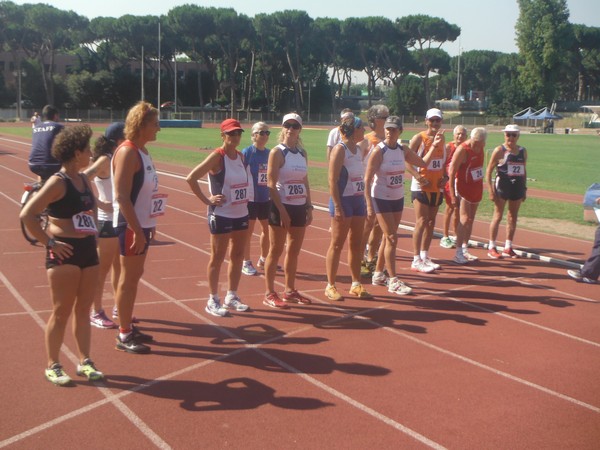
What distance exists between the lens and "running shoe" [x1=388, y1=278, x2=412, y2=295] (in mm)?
7707

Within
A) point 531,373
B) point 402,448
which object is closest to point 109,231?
point 402,448

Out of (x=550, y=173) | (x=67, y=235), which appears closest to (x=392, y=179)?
(x=67, y=235)

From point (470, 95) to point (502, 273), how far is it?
12465 cm

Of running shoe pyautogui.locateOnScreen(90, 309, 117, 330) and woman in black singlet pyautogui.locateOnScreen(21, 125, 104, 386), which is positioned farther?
running shoe pyautogui.locateOnScreen(90, 309, 117, 330)

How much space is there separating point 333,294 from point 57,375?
336 centimetres

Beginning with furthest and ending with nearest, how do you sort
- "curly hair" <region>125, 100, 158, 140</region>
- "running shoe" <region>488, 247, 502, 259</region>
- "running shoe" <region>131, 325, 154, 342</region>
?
"running shoe" <region>488, 247, 502, 259</region> → "running shoe" <region>131, 325, 154, 342</region> → "curly hair" <region>125, 100, 158, 140</region>

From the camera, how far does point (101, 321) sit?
621cm

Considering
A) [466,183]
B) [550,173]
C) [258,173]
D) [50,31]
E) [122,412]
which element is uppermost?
[50,31]

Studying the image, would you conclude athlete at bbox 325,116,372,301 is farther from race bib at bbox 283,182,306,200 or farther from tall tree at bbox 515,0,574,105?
tall tree at bbox 515,0,574,105

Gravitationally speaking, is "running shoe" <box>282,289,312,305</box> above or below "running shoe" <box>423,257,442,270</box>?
below

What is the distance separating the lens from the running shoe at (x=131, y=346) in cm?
553

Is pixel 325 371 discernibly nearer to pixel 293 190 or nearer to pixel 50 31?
pixel 293 190

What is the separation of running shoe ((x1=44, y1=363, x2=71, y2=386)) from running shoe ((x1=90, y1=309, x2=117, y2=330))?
1313 mm

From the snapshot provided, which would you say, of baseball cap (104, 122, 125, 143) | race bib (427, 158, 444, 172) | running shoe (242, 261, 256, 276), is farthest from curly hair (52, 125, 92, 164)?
race bib (427, 158, 444, 172)
